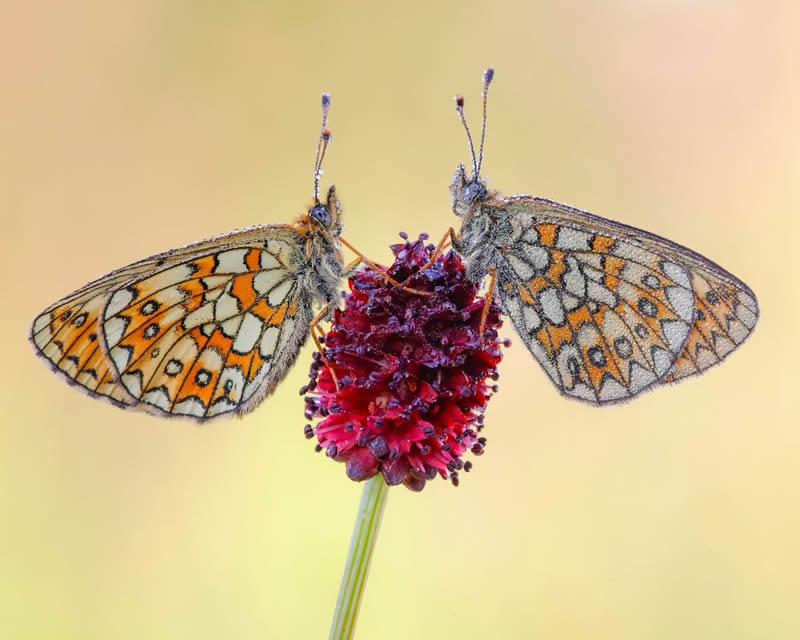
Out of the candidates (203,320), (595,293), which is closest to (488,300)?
(595,293)

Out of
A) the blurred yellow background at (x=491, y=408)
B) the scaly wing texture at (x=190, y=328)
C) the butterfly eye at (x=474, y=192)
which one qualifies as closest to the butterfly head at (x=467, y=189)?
the butterfly eye at (x=474, y=192)

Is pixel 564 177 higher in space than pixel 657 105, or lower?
lower

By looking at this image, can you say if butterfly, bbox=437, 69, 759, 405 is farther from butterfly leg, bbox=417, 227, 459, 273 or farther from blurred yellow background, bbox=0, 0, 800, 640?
blurred yellow background, bbox=0, 0, 800, 640

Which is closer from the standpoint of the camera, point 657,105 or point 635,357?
point 635,357

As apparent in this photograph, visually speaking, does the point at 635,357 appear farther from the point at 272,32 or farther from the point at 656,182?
the point at 272,32

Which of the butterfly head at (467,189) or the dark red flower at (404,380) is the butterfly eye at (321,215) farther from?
the butterfly head at (467,189)

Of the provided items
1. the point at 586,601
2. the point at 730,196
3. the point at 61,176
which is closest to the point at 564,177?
the point at 730,196

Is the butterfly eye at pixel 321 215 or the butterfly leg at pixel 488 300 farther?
the butterfly eye at pixel 321 215
